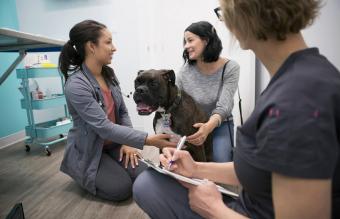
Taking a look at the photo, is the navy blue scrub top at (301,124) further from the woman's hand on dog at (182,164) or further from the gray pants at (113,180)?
the gray pants at (113,180)

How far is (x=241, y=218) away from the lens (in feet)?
2.22

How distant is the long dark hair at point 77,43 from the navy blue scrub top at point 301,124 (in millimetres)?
1429

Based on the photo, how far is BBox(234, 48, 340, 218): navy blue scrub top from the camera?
47cm

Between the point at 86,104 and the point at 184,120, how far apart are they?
62cm

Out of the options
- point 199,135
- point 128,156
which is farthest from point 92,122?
point 199,135

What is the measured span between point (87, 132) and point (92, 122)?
0.16 meters

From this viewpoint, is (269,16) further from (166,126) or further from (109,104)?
(109,104)

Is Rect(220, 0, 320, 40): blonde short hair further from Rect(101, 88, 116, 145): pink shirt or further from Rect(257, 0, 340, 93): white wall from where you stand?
Rect(257, 0, 340, 93): white wall

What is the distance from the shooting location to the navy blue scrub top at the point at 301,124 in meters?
0.47

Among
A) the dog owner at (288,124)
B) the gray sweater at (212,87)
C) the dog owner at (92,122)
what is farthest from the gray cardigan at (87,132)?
the dog owner at (288,124)

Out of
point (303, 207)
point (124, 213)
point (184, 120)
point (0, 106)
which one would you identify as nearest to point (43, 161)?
point (0, 106)

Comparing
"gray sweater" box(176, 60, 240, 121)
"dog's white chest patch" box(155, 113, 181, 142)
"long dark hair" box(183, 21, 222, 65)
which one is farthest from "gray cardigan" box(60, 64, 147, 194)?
"long dark hair" box(183, 21, 222, 65)

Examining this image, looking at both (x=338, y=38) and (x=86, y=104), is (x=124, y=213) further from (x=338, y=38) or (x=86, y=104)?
(x=338, y=38)

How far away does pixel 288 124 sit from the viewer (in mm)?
482
